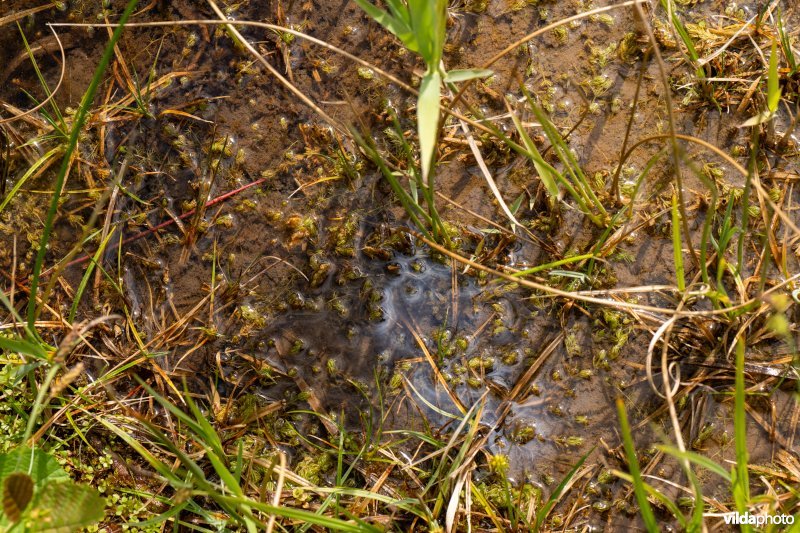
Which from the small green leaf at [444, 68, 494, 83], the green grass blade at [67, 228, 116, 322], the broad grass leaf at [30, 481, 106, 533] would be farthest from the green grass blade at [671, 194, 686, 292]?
the green grass blade at [67, 228, 116, 322]

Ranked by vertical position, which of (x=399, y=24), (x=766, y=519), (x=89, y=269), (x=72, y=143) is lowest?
(x=766, y=519)

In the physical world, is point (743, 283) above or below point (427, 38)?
below

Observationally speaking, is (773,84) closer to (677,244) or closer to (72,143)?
(677,244)

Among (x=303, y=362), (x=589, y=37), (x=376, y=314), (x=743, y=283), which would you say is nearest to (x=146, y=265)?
(x=303, y=362)

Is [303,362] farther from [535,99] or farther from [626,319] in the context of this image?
[535,99]

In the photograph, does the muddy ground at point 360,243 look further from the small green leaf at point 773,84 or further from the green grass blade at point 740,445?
the green grass blade at point 740,445

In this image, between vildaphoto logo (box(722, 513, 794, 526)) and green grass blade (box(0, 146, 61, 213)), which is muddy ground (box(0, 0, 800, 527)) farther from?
vildaphoto logo (box(722, 513, 794, 526))

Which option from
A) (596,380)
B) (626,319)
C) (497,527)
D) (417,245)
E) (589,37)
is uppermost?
(589,37)

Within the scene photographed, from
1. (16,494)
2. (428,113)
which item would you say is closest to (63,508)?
(16,494)
